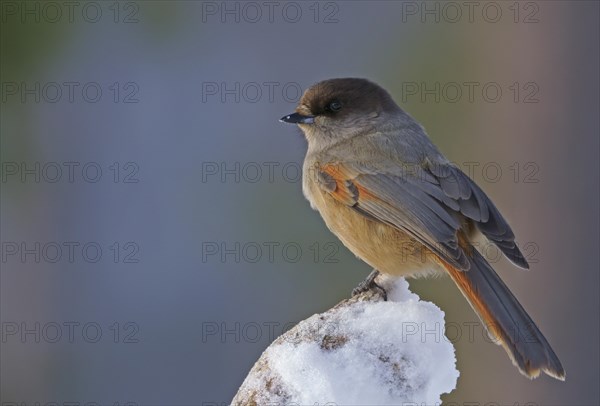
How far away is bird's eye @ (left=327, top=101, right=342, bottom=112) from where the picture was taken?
509cm

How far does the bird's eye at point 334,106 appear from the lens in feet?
16.7

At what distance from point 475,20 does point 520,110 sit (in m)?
0.93

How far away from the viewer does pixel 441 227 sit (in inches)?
168

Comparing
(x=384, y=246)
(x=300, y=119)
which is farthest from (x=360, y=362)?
(x=300, y=119)

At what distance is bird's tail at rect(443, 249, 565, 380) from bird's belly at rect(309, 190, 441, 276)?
0.74 feet

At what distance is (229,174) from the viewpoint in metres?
7.27

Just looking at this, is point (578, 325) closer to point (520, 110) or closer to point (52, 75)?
point (520, 110)

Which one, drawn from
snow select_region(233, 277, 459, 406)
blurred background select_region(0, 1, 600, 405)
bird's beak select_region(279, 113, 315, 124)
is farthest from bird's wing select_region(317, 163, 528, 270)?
blurred background select_region(0, 1, 600, 405)

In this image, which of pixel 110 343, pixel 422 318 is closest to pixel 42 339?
pixel 110 343

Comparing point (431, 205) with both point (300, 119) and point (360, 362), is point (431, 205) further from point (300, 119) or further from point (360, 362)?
point (360, 362)

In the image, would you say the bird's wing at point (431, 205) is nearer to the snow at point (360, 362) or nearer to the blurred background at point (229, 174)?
the snow at point (360, 362)

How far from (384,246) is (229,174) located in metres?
3.00

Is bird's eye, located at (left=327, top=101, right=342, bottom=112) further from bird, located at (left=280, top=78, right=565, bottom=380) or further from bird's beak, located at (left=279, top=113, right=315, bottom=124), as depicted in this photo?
bird's beak, located at (left=279, top=113, right=315, bottom=124)

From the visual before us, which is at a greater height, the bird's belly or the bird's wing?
the bird's wing
